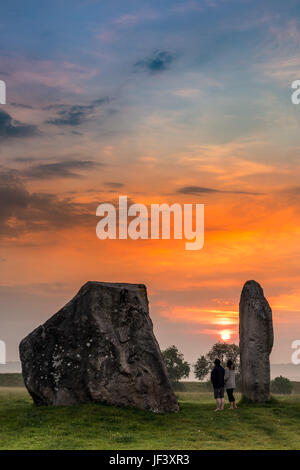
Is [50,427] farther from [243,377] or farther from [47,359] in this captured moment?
[243,377]

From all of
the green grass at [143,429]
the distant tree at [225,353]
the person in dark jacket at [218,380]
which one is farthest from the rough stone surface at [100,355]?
the distant tree at [225,353]

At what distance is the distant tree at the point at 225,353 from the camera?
272ft

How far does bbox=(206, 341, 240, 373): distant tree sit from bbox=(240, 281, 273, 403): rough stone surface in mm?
42573

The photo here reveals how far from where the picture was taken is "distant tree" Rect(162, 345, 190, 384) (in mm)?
84812

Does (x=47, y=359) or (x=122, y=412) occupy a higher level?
(x=47, y=359)

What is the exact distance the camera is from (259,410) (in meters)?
36.2

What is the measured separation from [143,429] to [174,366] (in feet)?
185

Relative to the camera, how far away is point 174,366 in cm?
8544

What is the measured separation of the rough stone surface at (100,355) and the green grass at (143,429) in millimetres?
1038

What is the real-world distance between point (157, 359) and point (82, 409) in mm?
5023

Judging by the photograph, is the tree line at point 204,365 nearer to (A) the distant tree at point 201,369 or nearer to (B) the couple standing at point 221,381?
(A) the distant tree at point 201,369

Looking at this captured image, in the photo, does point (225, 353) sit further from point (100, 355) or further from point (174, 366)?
point (100, 355)

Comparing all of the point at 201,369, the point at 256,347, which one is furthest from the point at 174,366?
the point at 256,347
